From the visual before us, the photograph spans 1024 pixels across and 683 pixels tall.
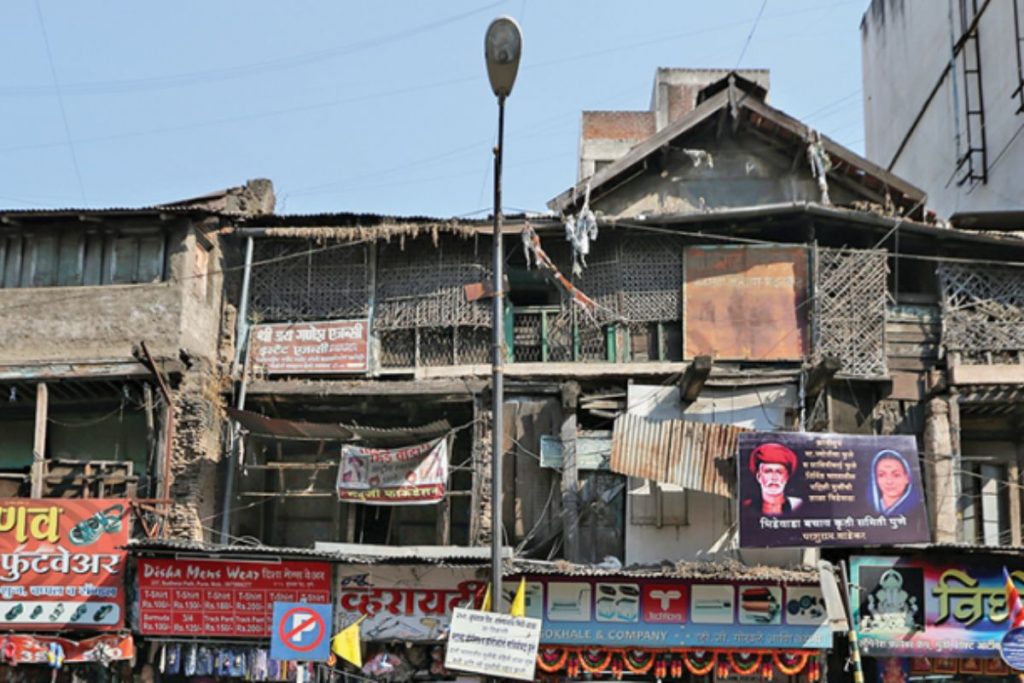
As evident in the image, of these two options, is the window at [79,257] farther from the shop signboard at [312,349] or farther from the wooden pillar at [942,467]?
the wooden pillar at [942,467]

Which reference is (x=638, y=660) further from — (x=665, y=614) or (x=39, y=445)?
(x=39, y=445)

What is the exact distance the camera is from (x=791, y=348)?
1736 cm

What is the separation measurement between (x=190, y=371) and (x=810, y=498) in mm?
8672

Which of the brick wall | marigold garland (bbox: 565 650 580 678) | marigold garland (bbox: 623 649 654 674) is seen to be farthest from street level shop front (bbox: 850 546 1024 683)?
the brick wall

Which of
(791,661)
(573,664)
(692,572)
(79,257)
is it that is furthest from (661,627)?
(79,257)

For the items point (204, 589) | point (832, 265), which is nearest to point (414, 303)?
point (204, 589)

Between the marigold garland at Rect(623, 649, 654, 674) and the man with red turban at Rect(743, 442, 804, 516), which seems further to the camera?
the marigold garland at Rect(623, 649, 654, 674)

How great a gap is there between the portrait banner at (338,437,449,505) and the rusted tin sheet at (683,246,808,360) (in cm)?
395

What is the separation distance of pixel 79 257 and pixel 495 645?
9875mm

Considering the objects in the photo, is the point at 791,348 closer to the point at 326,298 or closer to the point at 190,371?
the point at 326,298

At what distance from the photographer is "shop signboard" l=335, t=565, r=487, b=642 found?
16250mm

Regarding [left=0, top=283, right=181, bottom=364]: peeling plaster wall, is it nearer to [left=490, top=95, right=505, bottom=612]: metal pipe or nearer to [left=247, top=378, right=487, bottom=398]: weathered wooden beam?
[left=247, top=378, right=487, bottom=398]: weathered wooden beam

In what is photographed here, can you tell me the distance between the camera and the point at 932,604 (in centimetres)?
1600

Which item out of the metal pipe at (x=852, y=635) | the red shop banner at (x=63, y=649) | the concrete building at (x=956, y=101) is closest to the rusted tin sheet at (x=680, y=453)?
the metal pipe at (x=852, y=635)
